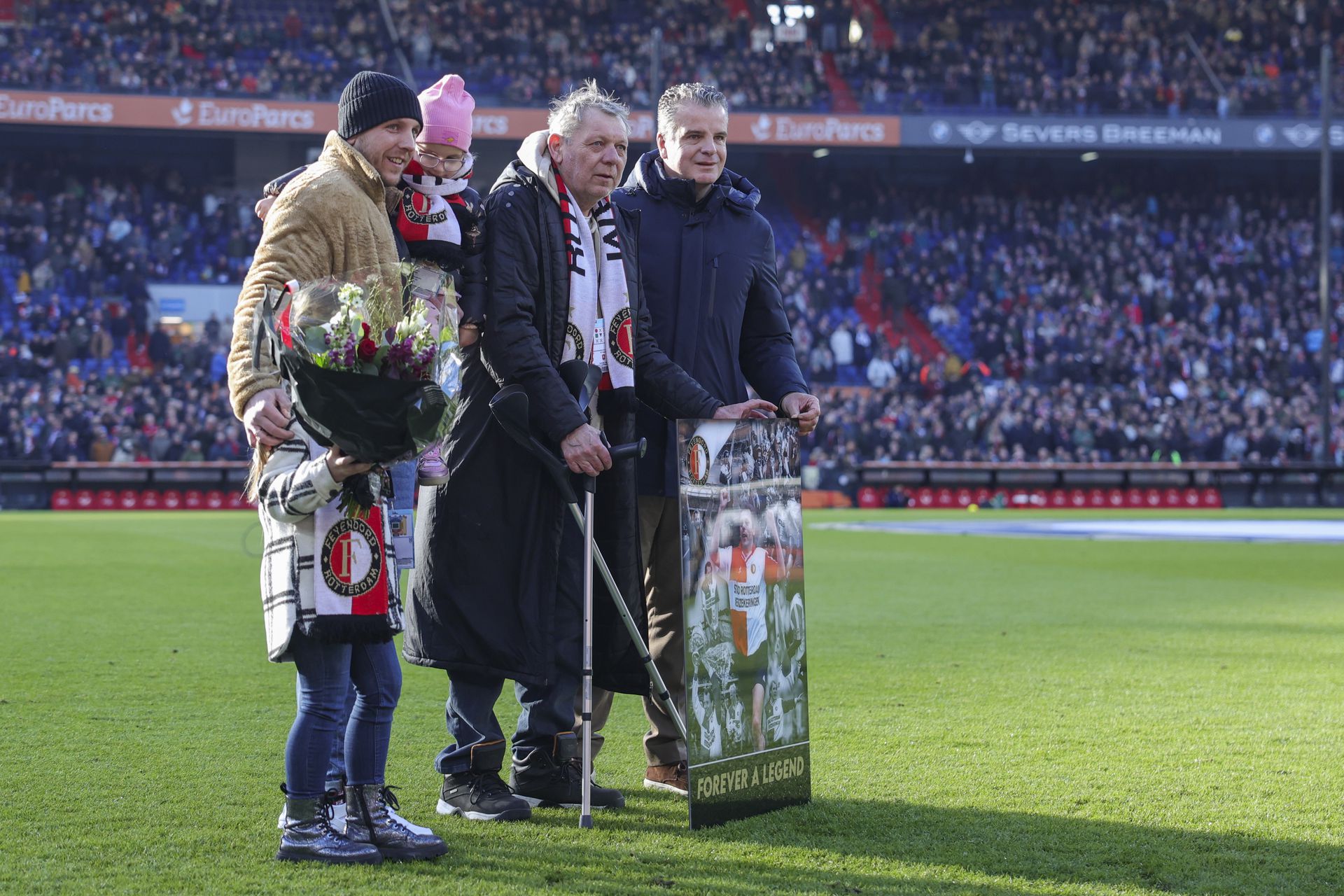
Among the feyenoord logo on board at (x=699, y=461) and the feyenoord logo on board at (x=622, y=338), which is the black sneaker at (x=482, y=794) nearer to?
the feyenoord logo on board at (x=699, y=461)

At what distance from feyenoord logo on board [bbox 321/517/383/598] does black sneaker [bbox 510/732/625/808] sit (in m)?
1.07

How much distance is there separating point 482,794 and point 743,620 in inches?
37.0

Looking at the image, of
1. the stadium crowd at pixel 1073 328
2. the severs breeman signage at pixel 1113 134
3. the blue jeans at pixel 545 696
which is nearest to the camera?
the blue jeans at pixel 545 696

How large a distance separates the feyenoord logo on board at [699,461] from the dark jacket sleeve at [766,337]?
0.88 metres

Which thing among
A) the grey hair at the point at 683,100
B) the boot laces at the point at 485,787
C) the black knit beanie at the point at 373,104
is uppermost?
the grey hair at the point at 683,100

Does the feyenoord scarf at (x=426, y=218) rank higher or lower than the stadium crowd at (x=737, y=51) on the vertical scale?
lower

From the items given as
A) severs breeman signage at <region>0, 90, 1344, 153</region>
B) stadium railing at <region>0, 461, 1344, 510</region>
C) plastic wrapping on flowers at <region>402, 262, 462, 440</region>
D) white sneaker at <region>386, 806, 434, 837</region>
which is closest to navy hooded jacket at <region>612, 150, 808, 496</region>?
plastic wrapping on flowers at <region>402, 262, 462, 440</region>

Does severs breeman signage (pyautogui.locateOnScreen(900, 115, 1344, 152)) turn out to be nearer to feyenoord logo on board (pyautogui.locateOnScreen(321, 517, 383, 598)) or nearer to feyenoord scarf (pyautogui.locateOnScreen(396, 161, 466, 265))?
feyenoord scarf (pyautogui.locateOnScreen(396, 161, 466, 265))

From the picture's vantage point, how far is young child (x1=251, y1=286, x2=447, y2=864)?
3826mm

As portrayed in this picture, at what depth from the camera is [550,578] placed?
15.0 ft

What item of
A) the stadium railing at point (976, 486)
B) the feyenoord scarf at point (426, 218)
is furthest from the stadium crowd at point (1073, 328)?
the feyenoord scarf at point (426, 218)

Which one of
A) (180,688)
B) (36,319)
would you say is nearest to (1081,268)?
(36,319)

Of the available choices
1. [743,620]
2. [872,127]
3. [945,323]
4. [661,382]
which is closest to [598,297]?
[661,382]

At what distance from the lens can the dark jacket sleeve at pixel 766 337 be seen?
529cm
